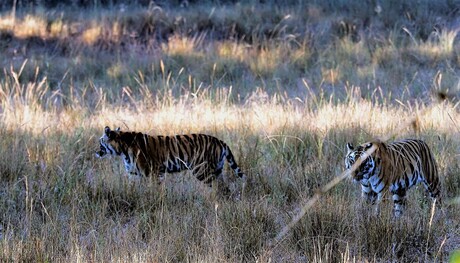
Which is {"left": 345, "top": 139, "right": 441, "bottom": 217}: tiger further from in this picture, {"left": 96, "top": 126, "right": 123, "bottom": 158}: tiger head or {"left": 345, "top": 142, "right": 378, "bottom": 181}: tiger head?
{"left": 96, "top": 126, "right": 123, "bottom": 158}: tiger head

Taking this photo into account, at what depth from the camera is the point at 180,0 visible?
49.1 ft

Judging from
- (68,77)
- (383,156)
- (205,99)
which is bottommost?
(68,77)

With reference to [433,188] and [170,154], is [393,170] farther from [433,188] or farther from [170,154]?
[170,154]

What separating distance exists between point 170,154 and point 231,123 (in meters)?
1.64

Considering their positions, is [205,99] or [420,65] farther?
[420,65]

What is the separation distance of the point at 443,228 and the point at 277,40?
7.97 m

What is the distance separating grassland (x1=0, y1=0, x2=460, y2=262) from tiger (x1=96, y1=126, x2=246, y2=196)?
0.13m

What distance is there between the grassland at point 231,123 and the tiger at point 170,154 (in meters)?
0.13

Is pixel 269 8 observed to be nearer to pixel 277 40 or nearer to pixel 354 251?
pixel 277 40

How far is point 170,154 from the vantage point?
5.71 m

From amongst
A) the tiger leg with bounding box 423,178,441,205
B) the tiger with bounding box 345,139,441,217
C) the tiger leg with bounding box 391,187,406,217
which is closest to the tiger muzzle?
the tiger with bounding box 345,139,441,217

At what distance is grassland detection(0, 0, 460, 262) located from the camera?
4406 millimetres

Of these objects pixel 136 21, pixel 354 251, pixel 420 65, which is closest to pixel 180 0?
pixel 136 21

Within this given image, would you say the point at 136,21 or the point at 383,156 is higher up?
the point at 383,156
